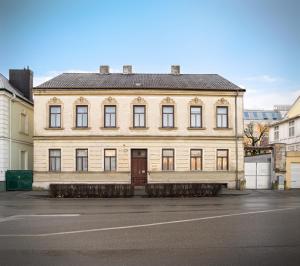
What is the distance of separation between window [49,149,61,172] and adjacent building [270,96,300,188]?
713 inches

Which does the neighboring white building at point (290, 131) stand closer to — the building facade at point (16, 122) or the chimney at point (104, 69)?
the chimney at point (104, 69)

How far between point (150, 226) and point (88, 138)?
2009 cm

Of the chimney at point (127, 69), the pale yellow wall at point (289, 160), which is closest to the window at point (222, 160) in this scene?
the pale yellow wall at point (289, 160)

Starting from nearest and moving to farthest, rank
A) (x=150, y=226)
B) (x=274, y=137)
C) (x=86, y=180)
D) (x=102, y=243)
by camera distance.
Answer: (x=102, y=243)
(x=150, y=226)
(x=86, y=180)
(x=274, y=137)

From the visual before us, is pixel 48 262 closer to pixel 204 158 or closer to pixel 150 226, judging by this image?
pixel 150 226

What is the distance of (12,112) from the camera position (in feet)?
108

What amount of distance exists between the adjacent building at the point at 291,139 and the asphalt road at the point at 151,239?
61.4 feet

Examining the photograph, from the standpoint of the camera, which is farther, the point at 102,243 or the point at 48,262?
the point at 102,243

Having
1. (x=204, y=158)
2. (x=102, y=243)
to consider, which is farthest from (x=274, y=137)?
(x=102, y=243)

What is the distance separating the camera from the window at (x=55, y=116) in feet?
105

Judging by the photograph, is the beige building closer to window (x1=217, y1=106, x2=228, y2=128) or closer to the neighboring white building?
window (x1=217, y1=106, x2=228, y2=128)

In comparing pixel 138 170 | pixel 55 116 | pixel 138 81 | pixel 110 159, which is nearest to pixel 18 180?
pixel 55 116

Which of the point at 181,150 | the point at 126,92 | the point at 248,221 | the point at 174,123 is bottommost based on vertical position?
the point at 248,221

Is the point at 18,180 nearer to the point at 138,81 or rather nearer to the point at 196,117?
the point at 138,81
